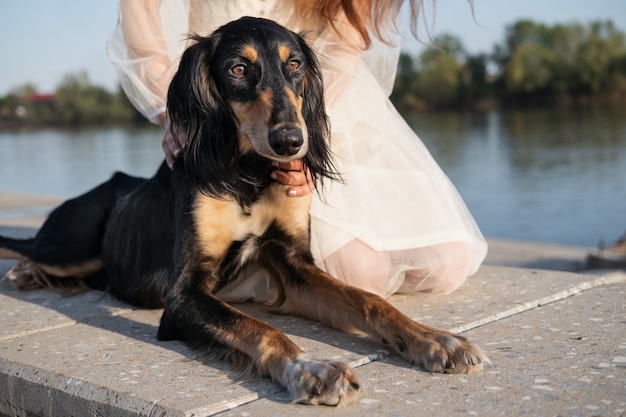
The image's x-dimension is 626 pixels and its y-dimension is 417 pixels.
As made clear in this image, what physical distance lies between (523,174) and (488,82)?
187 feet

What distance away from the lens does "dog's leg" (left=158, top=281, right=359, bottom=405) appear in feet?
8.06

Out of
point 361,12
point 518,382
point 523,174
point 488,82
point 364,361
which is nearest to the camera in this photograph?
point 518,382

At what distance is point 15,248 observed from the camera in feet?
15.0

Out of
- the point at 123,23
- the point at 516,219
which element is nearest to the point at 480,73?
the point at 516,219

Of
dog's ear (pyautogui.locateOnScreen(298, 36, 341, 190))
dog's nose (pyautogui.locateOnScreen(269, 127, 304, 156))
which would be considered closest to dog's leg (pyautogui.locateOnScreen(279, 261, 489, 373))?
dog's ear (pyautogui.locateOnScreen(298, 36, 341, 190))

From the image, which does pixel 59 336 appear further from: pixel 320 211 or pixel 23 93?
pixel 23 93

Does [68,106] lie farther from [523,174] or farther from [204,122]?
[204,122]

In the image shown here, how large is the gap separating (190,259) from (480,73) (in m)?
83.3

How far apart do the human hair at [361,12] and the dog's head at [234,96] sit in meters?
0.87

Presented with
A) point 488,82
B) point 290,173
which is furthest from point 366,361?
point 488,82

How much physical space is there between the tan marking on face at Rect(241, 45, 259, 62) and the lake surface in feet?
40.2

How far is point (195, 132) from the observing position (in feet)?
10.6

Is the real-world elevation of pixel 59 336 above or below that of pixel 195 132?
below

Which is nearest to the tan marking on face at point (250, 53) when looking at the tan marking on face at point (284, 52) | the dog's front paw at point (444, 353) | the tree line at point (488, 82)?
the tan marking on face at point (284, 52)
